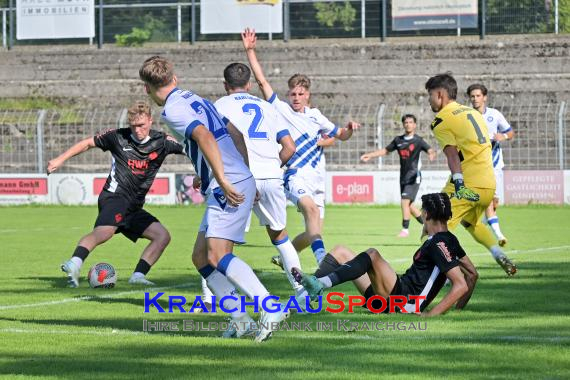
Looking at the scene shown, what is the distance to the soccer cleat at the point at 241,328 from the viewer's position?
25.7 ft

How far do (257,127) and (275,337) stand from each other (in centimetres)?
245

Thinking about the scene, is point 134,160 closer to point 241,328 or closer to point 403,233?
point 241,328

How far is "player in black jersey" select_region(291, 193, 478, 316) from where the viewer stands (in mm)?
8734

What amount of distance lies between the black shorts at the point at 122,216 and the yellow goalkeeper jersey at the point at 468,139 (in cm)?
333

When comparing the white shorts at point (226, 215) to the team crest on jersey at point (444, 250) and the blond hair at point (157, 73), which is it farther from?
the team crest on jersey at point (444, 250)

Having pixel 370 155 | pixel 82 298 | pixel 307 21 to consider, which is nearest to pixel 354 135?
pixel 307 21

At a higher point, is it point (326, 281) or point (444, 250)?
point (444, 250)

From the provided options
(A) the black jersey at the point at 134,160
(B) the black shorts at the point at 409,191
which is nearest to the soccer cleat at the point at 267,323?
(A) the black jersey at the point at 134,160

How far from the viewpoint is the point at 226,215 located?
7.76 meters

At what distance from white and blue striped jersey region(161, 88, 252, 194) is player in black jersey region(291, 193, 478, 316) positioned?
107 centimetres

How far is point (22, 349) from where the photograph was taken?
7477 mm

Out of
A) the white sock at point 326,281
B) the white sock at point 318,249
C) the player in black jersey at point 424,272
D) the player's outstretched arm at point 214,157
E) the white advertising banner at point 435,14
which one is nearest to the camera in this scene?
the player's outstretched arm at point 214,157

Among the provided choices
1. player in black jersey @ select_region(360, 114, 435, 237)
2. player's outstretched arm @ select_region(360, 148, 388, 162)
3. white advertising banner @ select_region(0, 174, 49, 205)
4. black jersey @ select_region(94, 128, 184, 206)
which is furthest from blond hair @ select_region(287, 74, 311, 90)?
white advertising banner @ select_region(0, 174, 49, 205)

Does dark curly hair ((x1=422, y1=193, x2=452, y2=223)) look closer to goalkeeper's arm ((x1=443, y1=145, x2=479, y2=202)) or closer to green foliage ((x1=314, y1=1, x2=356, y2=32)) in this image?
goalkeeper's arm ((x1=443, y1=145, x2=479, y2=202))
